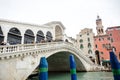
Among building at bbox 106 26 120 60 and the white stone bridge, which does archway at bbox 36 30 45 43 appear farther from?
building at bbox 106 26 120 60

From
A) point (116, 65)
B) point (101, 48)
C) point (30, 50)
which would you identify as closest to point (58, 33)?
point (101, 48)

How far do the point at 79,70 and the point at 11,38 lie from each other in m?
12.2

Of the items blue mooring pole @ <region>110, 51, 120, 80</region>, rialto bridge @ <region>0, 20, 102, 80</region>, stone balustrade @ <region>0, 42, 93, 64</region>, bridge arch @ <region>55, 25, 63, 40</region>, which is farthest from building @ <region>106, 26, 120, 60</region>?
blue mooring pole @ <region>110, 51, 120, 80</region>

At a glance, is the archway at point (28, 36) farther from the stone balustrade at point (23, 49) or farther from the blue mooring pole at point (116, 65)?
the blue mooring pole at point (116, 65)

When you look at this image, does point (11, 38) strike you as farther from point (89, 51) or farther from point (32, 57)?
point (89, 51)

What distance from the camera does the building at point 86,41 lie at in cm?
2871

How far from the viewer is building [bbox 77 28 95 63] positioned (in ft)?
94.2

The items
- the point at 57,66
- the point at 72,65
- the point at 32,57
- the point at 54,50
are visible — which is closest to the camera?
the point at 72,65

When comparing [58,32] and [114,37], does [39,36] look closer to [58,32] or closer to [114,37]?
[58,32]

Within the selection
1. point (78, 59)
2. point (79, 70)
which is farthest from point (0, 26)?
point (79, 70)

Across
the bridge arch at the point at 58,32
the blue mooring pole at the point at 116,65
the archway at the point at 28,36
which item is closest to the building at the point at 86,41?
the bridge arch at the point at 58,32

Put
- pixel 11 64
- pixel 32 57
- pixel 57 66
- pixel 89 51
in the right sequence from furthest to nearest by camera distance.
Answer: pixel 89 51 < pixel 57 66 < pixel 32 57 < pixel 11 64

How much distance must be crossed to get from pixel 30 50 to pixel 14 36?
20.5ft

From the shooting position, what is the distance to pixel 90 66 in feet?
71.9
